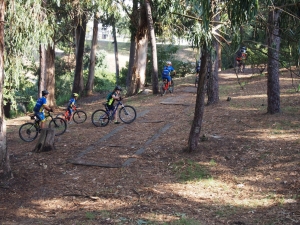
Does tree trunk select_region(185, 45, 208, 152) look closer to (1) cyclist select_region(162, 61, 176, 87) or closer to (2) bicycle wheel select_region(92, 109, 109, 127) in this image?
(2) bicycle wheel select_region(92, 109, 109, 127)

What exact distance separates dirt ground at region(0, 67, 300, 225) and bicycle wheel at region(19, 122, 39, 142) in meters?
0.36

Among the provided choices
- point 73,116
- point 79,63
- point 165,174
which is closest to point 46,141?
point 73,116

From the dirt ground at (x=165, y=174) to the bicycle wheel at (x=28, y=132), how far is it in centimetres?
36

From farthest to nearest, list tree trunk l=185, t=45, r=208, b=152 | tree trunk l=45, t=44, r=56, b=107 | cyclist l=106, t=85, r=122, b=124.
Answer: tree trunk l=45, t=44, r=56, b=107 → cyclist l=106, t=85, r=122, b=124 → tree trunk l=185, t=45, r=208, b=152

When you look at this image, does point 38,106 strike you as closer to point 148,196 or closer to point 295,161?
point 148,196

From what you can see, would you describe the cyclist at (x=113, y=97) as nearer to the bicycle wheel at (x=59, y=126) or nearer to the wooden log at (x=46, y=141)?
the bicycle wheel at (x=59, y=126)

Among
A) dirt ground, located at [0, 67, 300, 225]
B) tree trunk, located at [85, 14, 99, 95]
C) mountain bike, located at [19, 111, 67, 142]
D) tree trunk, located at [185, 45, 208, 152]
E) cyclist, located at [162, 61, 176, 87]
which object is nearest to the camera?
dirt ground, located at [0, 67, 300, 225]

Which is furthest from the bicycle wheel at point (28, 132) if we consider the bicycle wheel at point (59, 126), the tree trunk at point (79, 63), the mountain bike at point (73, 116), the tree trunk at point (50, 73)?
the tree trunk at point (79, 63)

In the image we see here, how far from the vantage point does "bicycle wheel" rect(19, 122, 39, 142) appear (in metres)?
12.7

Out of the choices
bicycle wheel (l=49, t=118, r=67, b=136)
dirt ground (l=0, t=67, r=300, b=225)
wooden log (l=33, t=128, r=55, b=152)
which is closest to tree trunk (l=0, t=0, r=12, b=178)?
dirt ground (l=0, t=67, r=300, b=225)

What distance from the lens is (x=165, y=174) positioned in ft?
30.1

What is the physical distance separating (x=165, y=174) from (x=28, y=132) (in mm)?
5384

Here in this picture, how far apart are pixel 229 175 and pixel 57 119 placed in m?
6.71

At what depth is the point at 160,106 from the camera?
16.3 m
